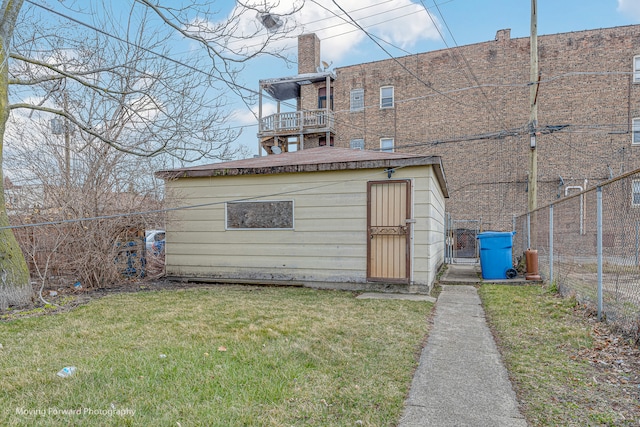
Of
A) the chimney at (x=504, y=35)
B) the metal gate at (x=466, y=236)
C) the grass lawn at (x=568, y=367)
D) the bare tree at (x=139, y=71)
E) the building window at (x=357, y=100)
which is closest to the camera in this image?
the grass lawn at (x=568, y=367)

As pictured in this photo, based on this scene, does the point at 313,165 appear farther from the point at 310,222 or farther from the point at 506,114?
the point at 506,114

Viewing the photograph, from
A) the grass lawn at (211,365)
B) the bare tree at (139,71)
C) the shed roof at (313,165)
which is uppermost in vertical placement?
the bare tree at (139,71)

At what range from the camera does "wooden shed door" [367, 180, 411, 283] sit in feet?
23.8

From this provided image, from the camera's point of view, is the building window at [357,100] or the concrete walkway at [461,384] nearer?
the concrete walkway at [461,384]

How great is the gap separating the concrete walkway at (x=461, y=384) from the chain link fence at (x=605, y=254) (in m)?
1.41

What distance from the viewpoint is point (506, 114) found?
1800 cm

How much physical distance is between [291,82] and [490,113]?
10019 mm

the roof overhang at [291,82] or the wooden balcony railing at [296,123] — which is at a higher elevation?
the roof overhang at [291,82]

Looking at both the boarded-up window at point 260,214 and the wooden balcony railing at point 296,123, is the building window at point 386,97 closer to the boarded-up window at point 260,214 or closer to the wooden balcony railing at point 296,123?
the wooden balcony railing at point 296,123

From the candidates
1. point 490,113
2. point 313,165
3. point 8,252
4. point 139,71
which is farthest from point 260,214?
point 490,113

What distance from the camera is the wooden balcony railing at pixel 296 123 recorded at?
19.4 m

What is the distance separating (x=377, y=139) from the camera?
20.5 m

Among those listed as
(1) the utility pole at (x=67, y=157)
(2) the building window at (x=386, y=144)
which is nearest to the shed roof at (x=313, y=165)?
(1) the utility pole at (x=67, y=157)

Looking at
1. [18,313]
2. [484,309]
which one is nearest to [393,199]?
[484,309]
